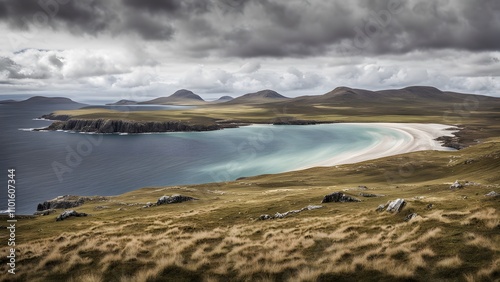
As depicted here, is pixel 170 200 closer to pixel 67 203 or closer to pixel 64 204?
pixel 67 203

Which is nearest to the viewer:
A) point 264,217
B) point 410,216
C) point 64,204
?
point 410,216

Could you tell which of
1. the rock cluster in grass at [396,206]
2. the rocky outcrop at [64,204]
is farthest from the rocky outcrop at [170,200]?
the rock cluster in grass at [396,206]

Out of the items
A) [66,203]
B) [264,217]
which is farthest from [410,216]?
[66,203]

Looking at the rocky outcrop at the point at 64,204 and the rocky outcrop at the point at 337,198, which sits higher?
the rocky outcrop at the point at 337,198

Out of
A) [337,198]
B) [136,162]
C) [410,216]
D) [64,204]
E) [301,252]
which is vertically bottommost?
[136,162]

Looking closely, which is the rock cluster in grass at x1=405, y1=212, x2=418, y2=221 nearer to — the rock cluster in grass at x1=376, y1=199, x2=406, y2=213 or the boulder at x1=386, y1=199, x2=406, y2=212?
the rock cluster in grass at x1=376, y1=199, x2=406, y2=213

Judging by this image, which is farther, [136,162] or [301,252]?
[136,162]

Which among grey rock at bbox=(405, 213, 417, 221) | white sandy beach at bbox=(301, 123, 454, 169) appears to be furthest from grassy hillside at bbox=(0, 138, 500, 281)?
white sandy beach at bbox=(301, 123, 454, 169)

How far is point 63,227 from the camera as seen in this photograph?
1426 inches

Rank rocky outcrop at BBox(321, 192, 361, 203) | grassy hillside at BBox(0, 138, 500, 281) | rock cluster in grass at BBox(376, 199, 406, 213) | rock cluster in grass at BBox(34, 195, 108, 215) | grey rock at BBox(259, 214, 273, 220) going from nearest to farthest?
grassy hillside at BBox(0, 138, 500, 281) < rock cluster in grass at BBox(376, 199, 406, 213) < grey rock at BBox(259, 214, 273, 220) < rocky outcrop at BBox(321, 192, 361, 203) < rock cluster in grass at BBox(34, 195, 108, 215)

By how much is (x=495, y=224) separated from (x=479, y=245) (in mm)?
3476

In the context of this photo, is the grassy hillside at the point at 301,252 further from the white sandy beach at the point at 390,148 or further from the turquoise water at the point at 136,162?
the white sandy beach at the point at 390,148

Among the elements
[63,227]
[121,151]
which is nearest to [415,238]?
[63,227]

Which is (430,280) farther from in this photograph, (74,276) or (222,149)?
(222,149)
